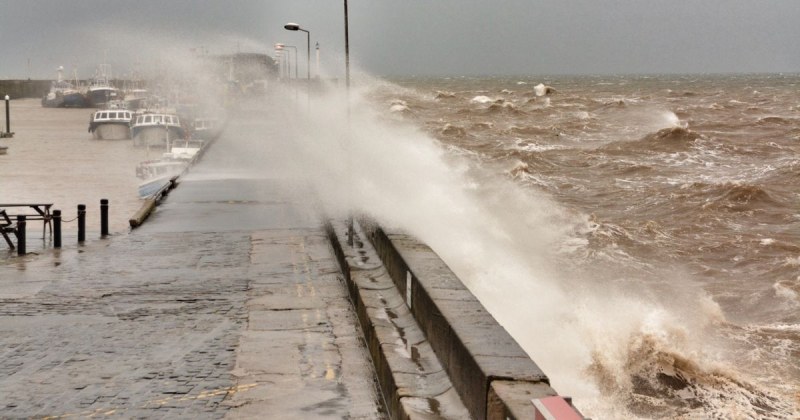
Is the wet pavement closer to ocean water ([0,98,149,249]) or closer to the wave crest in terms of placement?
ocean water ([0,98,149,249])

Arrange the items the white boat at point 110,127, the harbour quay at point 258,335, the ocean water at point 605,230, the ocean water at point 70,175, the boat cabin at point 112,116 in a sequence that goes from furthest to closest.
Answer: the boat cabin at point 112,116
the white boat at point 110,127
the ocean water at point 70,175
the ocean water at point 605,230
the harbour quay at point 258,335

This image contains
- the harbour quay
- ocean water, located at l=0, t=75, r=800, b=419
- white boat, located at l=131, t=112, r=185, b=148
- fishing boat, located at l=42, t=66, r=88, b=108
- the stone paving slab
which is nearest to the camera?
the harbour quay

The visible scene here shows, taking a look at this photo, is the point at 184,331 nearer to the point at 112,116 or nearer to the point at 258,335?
the point at 258,335

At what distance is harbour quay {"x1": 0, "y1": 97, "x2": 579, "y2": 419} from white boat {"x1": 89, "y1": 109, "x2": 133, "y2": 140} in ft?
206

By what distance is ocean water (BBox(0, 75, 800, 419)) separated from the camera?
13.7 metres

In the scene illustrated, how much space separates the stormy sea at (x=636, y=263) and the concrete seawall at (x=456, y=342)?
2.48 metres

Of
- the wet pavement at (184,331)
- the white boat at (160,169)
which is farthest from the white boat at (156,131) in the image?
the wet pavement at (184,331)

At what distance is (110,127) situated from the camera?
3088 inches

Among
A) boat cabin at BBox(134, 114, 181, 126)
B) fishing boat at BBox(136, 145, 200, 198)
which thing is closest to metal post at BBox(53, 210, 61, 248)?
fishing boat at BBox(136, 145, 200, 198)

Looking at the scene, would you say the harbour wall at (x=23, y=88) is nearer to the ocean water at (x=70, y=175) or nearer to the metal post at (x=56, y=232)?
the ocean water at (x=70, y=175)

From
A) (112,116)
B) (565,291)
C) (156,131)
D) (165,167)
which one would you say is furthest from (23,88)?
(565,291)

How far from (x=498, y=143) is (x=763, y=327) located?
41.5 metres

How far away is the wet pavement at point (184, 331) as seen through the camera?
8.94 metres

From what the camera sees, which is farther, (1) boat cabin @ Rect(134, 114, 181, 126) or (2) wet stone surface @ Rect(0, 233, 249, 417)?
(1) boat cabin @ Rect(134, 114, 181, 126)
